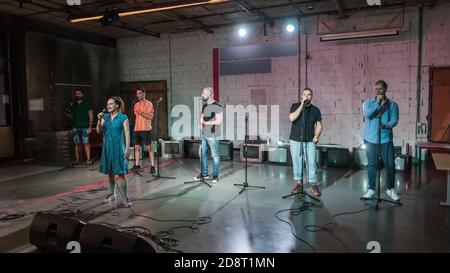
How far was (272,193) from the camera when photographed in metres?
5.54

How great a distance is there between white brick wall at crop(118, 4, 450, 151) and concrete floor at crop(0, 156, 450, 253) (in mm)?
1770

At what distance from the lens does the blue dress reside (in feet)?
14.8

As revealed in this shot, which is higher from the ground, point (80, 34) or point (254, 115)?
point (80, 34)

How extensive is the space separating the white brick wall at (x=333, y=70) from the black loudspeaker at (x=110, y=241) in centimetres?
686

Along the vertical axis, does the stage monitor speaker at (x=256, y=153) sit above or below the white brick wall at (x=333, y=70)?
below

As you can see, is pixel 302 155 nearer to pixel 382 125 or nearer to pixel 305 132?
pixel 305 132

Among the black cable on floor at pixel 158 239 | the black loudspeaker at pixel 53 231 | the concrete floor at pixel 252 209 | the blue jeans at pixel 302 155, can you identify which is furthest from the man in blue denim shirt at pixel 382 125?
the black loudspeaker at pixel 53 231

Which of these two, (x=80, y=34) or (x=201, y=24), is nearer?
(x=201, y=24)

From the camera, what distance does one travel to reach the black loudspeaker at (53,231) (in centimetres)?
309

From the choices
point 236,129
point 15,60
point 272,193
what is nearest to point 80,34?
point 15,60

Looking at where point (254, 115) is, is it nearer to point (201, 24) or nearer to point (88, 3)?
point (201, 24)

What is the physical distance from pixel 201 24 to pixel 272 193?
5.55 metres

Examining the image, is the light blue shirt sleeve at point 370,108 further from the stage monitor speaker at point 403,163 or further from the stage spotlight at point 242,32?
the stage spotlight at point 242,32
